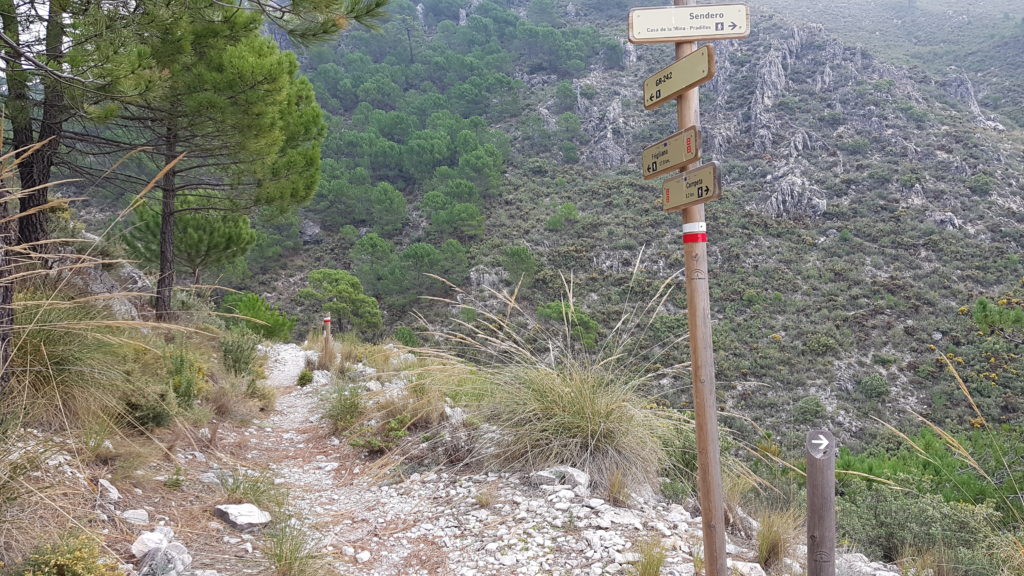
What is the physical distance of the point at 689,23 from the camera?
215 cm

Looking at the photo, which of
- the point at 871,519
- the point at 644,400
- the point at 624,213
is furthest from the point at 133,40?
the point at 624,213

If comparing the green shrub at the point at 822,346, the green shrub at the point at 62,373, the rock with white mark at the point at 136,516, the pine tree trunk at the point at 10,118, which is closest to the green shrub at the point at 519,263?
the green shrub at the point at 822,346

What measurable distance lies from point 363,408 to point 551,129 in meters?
38.5

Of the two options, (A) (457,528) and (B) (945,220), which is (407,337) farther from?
(B) (945,220)

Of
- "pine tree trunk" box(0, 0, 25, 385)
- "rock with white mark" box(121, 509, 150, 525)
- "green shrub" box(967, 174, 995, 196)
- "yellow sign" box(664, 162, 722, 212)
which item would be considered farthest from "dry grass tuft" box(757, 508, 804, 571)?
"green shrub" box(967, 174, 995, 196)

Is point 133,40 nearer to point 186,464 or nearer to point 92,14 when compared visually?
point 92,14

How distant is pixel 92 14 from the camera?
10.5 feet

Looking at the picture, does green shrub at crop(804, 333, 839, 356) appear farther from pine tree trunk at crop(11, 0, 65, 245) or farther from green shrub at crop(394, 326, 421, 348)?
pine tree trunk at crop(11, 0, 65, 245)

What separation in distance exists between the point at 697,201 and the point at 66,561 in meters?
2.46

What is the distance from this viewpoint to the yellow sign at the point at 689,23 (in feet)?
6.95

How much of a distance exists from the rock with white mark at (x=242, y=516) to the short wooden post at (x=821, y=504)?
2.44 m

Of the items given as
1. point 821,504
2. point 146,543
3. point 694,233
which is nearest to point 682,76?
point 694,233

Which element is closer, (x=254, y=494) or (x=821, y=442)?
(x=821, y=442)

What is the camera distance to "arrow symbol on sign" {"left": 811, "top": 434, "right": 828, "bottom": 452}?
177 cm
